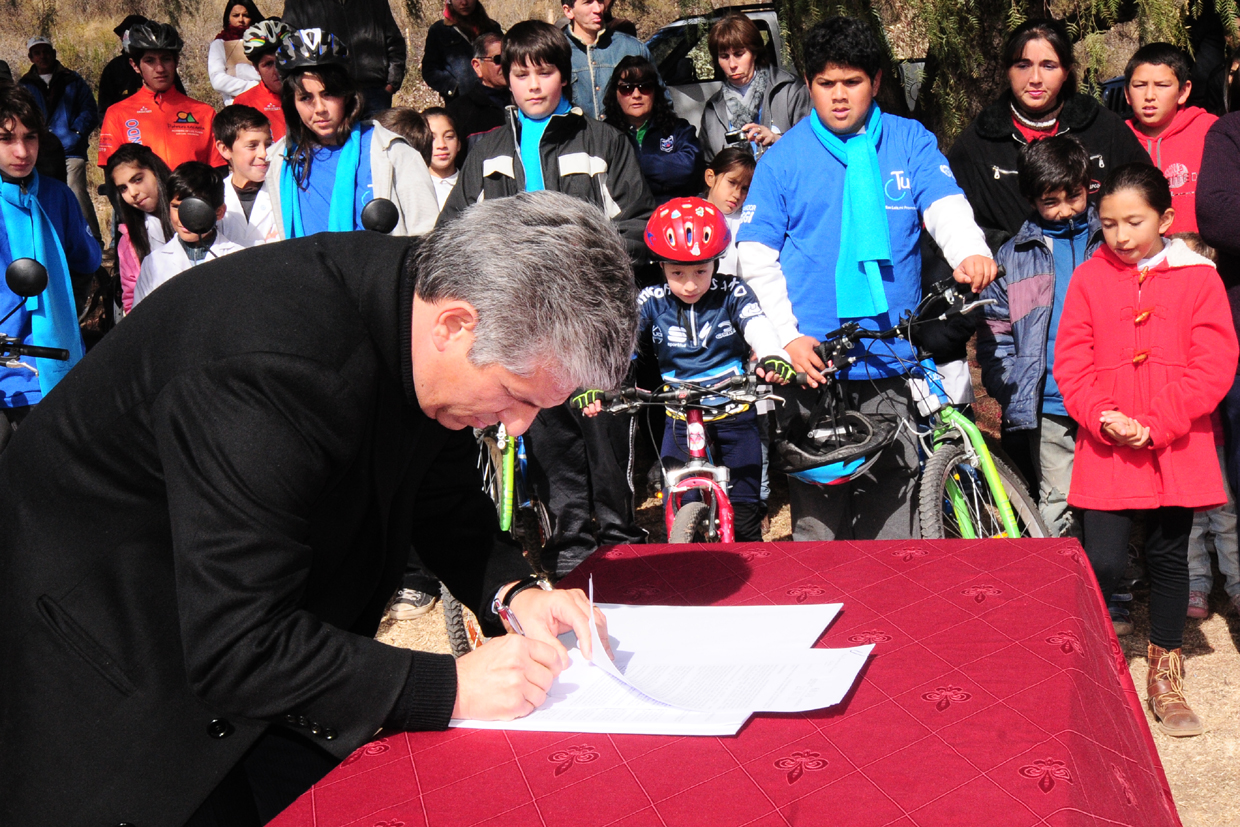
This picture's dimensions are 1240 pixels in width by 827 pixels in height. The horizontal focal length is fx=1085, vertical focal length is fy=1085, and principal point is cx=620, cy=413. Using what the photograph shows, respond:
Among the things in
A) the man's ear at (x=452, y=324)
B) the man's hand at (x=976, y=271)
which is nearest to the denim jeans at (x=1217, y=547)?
the man's hand at (x=976, y=271)

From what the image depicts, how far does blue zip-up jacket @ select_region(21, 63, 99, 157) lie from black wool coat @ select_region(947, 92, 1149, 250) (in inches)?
276

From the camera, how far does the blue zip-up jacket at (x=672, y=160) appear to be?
578 centimetres

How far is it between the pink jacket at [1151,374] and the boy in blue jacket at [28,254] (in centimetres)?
357

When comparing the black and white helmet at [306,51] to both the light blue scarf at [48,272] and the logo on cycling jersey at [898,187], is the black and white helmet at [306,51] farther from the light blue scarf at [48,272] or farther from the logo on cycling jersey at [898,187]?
the logo on cycling jersey at [898,187]

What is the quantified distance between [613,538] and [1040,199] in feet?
7.00

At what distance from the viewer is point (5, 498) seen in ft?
5.28

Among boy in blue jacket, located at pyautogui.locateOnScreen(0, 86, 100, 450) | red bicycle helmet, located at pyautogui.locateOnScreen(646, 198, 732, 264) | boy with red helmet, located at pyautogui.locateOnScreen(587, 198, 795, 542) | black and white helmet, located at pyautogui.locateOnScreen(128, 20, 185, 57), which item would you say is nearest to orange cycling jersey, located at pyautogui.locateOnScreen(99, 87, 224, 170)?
black and white helmet, located at pyautogui.locateOnScreen(128, 20, 185, 57)

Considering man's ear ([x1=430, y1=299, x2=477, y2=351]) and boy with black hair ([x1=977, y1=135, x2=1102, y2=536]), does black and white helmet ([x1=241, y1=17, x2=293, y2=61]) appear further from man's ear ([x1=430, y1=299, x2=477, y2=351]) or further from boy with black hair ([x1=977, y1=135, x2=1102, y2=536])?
man's ear ([x1=430, y1=299, x2=477, y2=351])

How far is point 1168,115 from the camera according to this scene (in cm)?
473

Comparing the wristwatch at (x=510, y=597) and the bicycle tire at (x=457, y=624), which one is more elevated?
the wristwatch at (x=510, y=597)

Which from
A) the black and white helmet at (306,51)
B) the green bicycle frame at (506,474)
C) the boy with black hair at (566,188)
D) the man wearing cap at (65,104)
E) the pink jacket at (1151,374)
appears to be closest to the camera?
the pink jacket at (1151,374)

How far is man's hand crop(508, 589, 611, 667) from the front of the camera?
165 centimetres

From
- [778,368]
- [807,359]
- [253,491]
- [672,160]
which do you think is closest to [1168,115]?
[672,160]

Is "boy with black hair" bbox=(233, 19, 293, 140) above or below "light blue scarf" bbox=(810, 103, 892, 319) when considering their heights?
above
